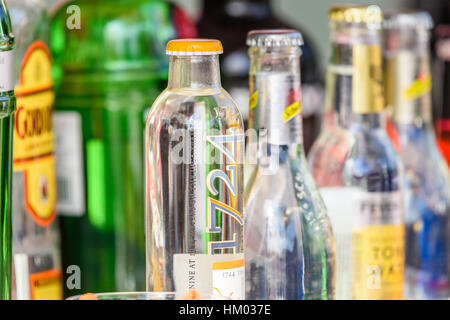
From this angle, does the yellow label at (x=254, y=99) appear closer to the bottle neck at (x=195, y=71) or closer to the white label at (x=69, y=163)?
the bottle neck at (x=195, y=71)

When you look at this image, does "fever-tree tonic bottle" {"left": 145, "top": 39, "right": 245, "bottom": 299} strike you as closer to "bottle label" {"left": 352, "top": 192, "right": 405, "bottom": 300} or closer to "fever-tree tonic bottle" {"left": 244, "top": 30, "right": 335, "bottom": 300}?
"fever-tree tonic bottle" {"left": 244, "top": 30, "right": 335, "bottom": 300}

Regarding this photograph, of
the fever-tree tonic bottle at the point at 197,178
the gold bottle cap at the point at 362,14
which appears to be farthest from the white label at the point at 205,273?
the gold bottle cap at the point at 362,14

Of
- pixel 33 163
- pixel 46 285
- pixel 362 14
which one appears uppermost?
pixel 362 14

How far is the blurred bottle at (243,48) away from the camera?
31.3 inches

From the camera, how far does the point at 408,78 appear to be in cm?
71

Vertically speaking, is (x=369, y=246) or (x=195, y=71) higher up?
(x=195, y=71)

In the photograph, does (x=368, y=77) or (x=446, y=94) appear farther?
(x=446, y=94)

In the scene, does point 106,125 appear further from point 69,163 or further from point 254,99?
point 254,99

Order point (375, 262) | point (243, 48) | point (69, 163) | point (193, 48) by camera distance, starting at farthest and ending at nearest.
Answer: point (243, 48) < point (69, 163) < point (375, 262) < point (193, 48)

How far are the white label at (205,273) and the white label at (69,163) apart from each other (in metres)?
0.25

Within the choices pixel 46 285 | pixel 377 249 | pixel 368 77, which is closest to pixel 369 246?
pixel 377 249

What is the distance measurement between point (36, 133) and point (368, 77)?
0.26m

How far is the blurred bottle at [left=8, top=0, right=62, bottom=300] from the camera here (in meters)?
0.56
